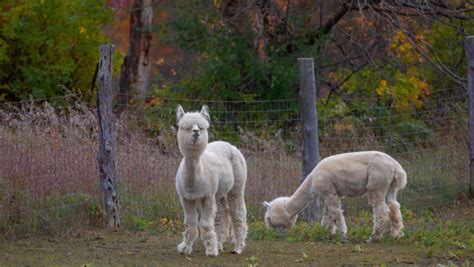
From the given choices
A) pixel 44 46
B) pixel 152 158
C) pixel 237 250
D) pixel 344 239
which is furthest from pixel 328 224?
pixel 44 46

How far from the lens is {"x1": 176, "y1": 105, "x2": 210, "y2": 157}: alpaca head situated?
959 centimetres

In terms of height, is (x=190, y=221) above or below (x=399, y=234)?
above

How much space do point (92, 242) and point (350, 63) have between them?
445 inches

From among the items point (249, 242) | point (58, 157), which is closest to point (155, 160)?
point (58, 157)

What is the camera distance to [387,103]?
65.6 feet

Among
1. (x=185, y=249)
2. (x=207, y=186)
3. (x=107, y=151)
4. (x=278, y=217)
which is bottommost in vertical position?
(x=185, y=249)

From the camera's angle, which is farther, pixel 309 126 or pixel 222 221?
pixel 309 126

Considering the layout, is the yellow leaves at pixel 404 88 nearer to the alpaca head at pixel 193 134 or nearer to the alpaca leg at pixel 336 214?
the alpaca leg at pixel 336 214

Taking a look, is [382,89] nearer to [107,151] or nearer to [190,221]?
[107,151]

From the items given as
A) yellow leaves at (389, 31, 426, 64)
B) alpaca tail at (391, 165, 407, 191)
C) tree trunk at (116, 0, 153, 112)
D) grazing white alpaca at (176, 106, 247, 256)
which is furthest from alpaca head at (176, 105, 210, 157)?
tree trunk at (116, 0, 153, 112)

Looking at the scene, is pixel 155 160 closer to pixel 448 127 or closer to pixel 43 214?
pixel 43 214

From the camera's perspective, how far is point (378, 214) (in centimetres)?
1143

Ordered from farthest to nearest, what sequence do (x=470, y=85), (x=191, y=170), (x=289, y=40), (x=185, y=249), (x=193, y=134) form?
1. (x=289, y=40)
2. (x=470, y=85)
3. (x=185, y=249)
4. (x=191, y=170)
5. (x=193, y=134)

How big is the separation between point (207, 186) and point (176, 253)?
979 millimetres
